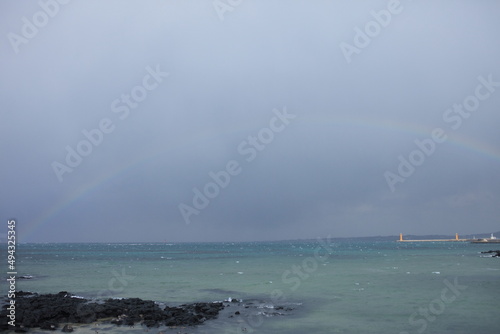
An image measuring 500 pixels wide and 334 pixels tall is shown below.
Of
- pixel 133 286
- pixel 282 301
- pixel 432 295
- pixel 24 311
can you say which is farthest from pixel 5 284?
pixel 432 295

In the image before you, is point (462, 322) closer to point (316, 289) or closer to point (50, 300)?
point (316, 289)

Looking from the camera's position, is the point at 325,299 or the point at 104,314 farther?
the point at 325,299

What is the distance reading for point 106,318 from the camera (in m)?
23.2

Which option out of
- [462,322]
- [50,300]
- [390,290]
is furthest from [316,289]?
[50,300]

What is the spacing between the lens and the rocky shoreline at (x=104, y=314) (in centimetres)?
2153

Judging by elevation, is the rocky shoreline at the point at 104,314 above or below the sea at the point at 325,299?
above

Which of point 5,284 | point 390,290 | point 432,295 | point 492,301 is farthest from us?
point 5,284

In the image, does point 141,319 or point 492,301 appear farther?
point 492,301

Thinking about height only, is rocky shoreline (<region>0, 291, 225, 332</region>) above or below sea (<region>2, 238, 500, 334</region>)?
above

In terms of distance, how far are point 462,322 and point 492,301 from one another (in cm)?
774

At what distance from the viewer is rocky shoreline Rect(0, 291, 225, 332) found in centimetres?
2153

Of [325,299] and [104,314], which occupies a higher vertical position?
[104,314]

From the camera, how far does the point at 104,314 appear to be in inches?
923

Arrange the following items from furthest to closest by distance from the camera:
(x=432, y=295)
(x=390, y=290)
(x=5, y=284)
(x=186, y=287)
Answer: (x=5, y=284)
(x=186, y=287)
(x=390, y=290)
(x=432, y=295)
